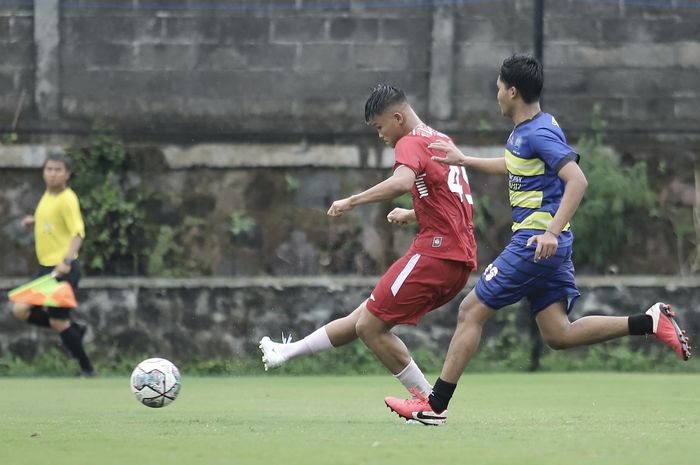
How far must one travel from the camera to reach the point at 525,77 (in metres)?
7.87

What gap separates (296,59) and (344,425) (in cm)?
739

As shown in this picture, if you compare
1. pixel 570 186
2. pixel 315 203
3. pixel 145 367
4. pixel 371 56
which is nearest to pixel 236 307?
pixel 315 203

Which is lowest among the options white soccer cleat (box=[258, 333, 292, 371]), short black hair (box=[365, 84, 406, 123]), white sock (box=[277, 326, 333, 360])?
white soccer cleat (box=[258, 333, 292, 371])

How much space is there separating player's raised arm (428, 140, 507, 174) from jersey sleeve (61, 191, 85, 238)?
5912mm

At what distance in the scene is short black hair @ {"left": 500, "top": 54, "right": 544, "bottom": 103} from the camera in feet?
25.8

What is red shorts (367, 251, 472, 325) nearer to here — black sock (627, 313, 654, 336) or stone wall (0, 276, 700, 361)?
black sock (627, 313, 654, 336)

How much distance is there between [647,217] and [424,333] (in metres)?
2.69

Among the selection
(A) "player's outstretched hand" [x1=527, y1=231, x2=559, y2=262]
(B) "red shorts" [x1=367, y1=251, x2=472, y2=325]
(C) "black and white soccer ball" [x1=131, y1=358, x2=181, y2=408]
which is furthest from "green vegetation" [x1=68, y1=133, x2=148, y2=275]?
(A) "player's outstretched hand" [x1=527, y1=231, x2=559, y2=262]

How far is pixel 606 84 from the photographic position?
14.7 meters

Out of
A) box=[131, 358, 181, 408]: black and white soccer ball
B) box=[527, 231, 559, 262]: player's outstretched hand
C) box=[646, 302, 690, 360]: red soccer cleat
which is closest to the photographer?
box=[527, 231, 559, 262]: player's outstretched hand

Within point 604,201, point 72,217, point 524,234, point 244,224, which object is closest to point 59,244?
point 72,217

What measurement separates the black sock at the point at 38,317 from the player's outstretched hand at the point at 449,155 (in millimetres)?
6257

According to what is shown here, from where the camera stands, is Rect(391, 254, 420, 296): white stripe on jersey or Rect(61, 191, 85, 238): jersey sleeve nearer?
Rect(391, 254, 420, 296): white stripe on jersey

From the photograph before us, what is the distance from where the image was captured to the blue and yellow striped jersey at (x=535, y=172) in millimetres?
7707
